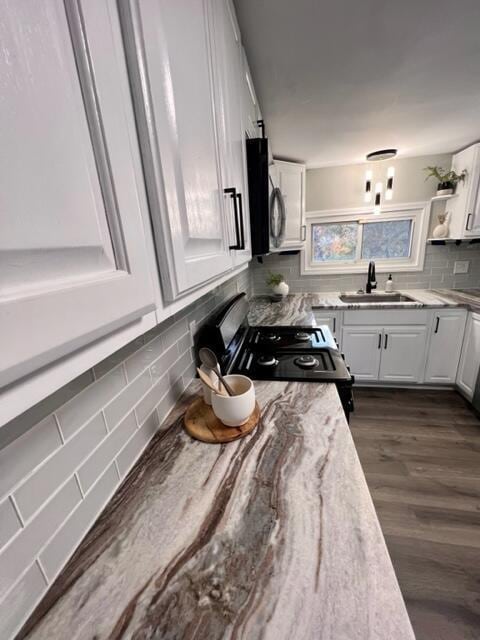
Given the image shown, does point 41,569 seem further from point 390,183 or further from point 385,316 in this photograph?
point 390,183

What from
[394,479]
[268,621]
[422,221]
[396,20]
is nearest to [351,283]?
[422,221]

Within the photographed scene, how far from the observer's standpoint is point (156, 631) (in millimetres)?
355

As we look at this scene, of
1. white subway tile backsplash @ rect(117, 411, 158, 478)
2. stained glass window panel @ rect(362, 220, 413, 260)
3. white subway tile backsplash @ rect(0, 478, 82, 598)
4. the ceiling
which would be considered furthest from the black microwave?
stained glass window panel @ rect(362, 220, 413, 260)

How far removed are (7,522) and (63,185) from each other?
0.48 m

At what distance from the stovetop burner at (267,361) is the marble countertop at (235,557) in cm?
47

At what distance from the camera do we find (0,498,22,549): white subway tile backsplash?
0.35 metres

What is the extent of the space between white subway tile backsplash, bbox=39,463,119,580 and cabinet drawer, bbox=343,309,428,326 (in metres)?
2.34

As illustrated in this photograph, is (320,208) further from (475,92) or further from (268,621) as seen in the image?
(268,621)

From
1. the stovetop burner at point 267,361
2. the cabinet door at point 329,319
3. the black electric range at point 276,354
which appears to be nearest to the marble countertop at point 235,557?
the black electric range at point 276,354

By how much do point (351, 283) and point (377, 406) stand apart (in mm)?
1381

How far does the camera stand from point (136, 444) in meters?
0.66

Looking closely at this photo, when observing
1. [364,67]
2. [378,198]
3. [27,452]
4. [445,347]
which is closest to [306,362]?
[27,452]

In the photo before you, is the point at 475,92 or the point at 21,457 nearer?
the point at 21,457

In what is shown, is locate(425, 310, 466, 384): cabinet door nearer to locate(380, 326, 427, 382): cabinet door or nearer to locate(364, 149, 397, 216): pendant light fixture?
locate(380, 326, 427, 382): cabinet door
